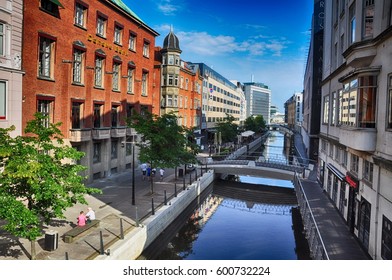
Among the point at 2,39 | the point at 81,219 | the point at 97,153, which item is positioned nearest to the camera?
the point at 81,219

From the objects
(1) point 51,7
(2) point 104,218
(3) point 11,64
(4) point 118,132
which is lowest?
(2) point 104,218

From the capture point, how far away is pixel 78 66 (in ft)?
68.8

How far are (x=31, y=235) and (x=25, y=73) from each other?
993cm

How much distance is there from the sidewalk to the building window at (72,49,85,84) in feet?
23.3

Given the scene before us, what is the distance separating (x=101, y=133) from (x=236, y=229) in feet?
38.6

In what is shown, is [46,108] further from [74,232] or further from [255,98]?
[255,98]

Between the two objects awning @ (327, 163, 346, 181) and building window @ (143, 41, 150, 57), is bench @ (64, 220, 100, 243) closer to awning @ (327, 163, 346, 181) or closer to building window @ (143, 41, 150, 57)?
awning @ (327, 163, 346, 181)

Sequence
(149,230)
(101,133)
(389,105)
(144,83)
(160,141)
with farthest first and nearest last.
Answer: (144,83) → (101,133) → (160,141) → (149,230) → (389,105)

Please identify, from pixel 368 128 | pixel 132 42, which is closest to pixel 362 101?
pixel 368 128

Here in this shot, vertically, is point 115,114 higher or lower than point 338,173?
Result: higher

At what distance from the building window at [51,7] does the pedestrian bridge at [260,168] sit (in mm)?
20525

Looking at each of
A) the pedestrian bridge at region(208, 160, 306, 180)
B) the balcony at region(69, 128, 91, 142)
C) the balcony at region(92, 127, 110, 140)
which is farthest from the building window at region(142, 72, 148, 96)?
the pedestrian bridge at region(208, 160, 306, 180)

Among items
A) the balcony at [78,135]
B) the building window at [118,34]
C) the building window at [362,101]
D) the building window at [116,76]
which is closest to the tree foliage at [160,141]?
the balcony at [78,135]

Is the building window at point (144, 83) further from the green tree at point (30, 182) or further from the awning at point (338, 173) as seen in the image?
the green tree at point (30, 182)
